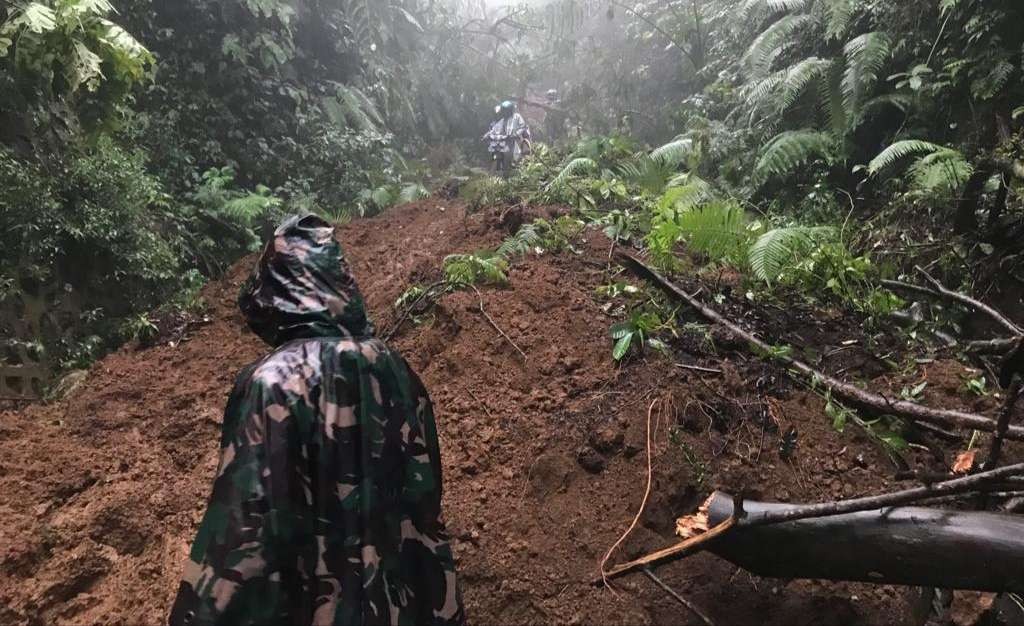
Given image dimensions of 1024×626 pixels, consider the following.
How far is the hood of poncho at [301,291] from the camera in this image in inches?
74.7

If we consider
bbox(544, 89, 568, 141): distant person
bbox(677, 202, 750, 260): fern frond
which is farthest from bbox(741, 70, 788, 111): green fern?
bbox(544, 89, 568, 141): distant person

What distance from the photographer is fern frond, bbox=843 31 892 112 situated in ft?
19.9

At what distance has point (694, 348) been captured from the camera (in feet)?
12.5

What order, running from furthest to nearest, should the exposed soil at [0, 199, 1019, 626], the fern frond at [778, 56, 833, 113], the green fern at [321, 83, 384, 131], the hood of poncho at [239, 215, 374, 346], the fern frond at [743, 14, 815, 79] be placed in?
the green fern at [321, 83, 384, 131] < the fern frond at [743, 14, 815, 79] < the fern frond at [778, 56, 833, 113] < the exposed soil at [0, 199, 1019, 626] < the hood of poncho at [239, 215, 374, 346]

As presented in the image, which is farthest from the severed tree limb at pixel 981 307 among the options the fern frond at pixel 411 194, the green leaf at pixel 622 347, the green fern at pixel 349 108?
the green fern at pixel 349 108

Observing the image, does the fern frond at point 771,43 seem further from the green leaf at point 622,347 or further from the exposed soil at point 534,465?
the green leaf at point 622,347

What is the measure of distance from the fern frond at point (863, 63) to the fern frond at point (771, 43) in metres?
1.53

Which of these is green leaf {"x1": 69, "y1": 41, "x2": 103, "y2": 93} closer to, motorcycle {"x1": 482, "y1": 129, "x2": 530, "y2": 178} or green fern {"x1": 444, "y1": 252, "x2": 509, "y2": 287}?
green fern {"x1": 444, "y1": 252, "x2": 509, "y2": 287}

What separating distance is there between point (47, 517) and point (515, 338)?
2.87 meters

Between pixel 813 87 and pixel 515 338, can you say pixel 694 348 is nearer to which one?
pixel 515 338

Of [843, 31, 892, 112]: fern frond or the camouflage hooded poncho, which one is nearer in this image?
the camouflage hooded poncho

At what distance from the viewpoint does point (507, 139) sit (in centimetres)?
1089

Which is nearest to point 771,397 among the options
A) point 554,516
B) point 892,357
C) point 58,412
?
point 892,357

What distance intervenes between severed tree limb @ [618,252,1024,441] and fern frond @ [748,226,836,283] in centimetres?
59
